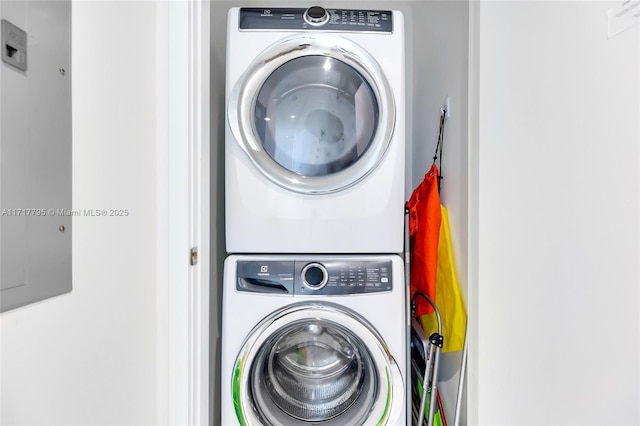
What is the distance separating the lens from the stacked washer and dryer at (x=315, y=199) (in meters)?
1.35

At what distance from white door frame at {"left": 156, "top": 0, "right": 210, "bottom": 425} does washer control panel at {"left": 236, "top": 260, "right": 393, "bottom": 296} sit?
0.27 m

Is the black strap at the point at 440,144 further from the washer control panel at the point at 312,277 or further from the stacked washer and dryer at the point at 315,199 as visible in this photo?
the washer control panel at the point at 312,277

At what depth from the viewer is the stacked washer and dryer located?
1.35 metres

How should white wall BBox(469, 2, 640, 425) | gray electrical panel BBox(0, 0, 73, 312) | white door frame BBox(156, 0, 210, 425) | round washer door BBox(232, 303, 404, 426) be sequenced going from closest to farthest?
gray electrical panel BBox(0, 0, 73, 312) < white wall BBox(469, 2, 640, 425) < white door frame BBox(156, 0, 210, 425) < round washer door BBox(232, 303, 404, 426)

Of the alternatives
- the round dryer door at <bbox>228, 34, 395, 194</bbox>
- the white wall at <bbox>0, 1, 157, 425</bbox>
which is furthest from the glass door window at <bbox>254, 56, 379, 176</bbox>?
the white wall at <bbox>0, 1, 157, 425</bbox>

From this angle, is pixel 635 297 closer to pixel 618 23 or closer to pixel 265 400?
pixel 618 23

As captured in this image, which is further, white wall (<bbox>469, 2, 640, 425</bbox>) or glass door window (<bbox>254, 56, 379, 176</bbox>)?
glass door window (<bbox>254, 56, 379, 176</bbox>)

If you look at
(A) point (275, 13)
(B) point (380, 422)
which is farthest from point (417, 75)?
(B) point (380, 422)

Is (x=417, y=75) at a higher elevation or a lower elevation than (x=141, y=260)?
higher

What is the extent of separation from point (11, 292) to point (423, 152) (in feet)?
5.40

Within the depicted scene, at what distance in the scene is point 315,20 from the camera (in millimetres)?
1396

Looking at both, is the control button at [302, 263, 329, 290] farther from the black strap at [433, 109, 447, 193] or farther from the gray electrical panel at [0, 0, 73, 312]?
the gray electrical panel at [0, 0, 73, 312]

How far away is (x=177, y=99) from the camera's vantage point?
3.58 ft

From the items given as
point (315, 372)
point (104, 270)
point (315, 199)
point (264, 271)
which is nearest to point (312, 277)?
point (264, 271)
